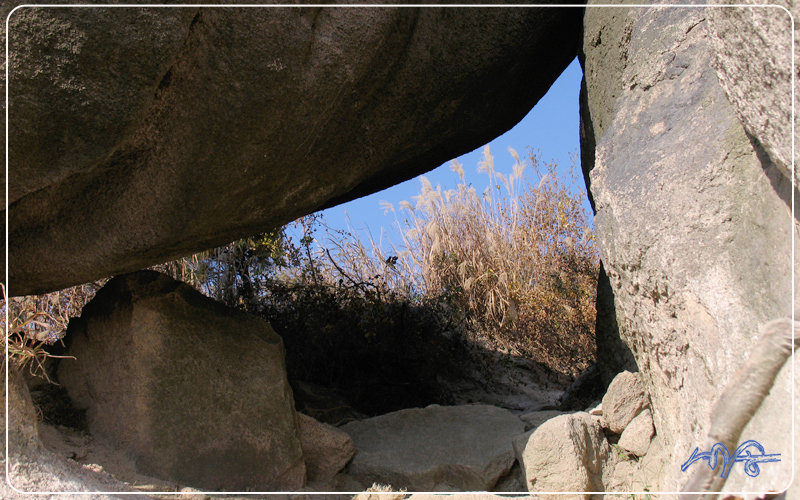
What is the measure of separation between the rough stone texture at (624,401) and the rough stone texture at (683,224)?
269 millimetres

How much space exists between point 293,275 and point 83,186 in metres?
3.42

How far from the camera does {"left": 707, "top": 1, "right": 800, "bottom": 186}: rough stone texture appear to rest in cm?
149

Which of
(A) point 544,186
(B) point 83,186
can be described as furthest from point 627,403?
(A) point 544,186

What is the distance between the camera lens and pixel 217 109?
269 centimetres

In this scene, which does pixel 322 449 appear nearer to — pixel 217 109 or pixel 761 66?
pixel 217 109

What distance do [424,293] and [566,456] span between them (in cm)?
416

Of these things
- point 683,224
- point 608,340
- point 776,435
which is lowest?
point 776,435

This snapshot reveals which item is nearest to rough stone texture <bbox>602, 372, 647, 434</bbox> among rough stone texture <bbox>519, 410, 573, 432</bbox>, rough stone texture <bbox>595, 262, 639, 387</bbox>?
rough stone texture <bbox>519, 410, 573, 432</bbox>

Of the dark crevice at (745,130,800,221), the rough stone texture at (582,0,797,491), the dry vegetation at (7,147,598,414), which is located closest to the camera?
the dark crevice at (745,130,800,221)

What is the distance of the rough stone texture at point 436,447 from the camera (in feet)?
10.7

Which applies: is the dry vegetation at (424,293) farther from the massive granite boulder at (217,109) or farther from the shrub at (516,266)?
the massive granite boulder at (217,109)

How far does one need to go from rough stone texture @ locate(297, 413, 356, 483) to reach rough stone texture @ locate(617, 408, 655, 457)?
1.43 m

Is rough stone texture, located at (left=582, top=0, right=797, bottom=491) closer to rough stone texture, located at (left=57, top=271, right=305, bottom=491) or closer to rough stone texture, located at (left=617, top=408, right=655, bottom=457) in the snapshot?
rough stone texture, located at (left=617, top=408, right=655, bottom=457)

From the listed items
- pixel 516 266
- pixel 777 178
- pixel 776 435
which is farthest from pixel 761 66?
pixel 516 266
